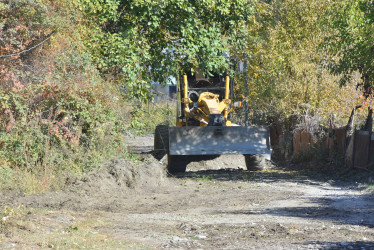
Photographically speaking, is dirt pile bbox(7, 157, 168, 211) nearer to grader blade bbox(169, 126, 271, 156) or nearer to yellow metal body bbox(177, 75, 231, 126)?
grader blade bbox(169, 126, 271, 156)

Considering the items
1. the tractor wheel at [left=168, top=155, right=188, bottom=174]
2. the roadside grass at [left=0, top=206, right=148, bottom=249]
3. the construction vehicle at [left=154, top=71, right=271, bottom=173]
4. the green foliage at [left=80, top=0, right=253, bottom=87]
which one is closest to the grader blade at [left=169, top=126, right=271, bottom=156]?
the construction vehicle at [left=154, top=71, right=271, bottom=173]

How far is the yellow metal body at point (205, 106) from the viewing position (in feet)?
61.9

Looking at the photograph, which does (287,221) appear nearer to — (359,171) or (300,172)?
(359,171)

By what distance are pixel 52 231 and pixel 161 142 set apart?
1183 cm

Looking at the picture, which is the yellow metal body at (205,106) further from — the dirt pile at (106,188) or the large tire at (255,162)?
the dirt pile at (106,188)

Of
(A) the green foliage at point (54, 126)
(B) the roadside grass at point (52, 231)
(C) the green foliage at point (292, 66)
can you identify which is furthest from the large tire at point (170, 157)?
(B) the roadside grass at point (52, 231)

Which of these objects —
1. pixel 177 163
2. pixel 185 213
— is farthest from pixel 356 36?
pixel 185 213

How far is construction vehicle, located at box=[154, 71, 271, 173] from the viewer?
17.9 metres

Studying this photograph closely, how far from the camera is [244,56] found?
23.0 meters

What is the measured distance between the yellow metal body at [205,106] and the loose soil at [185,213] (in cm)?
296

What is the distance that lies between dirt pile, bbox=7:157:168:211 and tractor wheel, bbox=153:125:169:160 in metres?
2.72

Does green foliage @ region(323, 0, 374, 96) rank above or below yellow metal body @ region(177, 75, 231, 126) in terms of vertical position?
above

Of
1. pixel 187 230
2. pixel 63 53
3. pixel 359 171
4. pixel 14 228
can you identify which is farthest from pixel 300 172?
pixel 14 228

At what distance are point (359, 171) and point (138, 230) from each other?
995 cm
